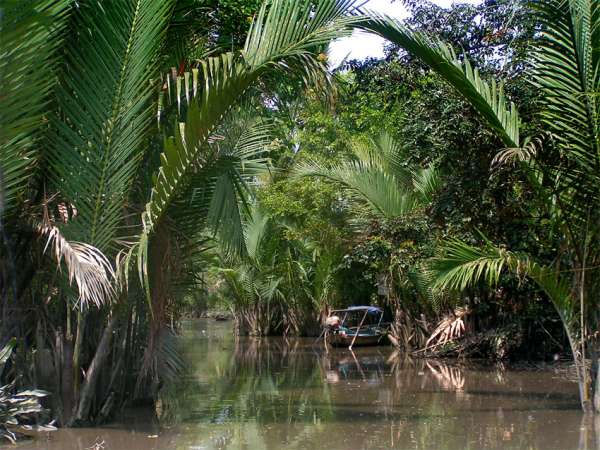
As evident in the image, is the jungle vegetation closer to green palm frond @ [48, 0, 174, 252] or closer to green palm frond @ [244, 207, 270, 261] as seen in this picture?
green palm frond @ [48, 0, 174, 252]

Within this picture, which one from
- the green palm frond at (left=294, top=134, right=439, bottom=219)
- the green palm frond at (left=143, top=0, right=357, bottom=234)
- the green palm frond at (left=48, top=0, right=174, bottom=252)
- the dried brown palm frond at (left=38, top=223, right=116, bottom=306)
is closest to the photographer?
the dried brown palm frond at (left=38, top=223, right=116, bottom=306)

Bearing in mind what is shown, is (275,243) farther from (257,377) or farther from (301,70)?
(301,70)

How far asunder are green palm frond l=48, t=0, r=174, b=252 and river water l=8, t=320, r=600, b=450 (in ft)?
7.05

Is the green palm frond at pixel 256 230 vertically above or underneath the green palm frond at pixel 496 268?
above

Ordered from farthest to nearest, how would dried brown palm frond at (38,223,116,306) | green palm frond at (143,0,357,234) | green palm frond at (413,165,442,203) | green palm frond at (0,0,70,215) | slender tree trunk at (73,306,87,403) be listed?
green palm frond at (413,165,442,203), slender tree trunk at (73,306,87,403), green palm frond at (143,0,357,234), dried brown palm frond at (38,223,116,306), green palm frond at (0,0,70,215)

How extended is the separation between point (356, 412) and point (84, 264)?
405 centimetres

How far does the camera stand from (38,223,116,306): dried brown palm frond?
6.93m

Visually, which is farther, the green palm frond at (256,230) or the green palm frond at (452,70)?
the green palm frond at (256,230)

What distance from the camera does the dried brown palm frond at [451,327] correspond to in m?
16.6

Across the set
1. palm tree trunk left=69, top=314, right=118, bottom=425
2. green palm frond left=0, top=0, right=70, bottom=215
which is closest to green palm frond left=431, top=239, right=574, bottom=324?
palm tree trunk left=69, top=314, right=118, bottom=425

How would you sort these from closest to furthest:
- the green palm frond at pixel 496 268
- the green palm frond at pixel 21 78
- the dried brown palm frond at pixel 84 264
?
the green palm frond at pixel 21 78 < the dried brown palm frond at pixel 84 264 < the green palm frond at pixel 496 268

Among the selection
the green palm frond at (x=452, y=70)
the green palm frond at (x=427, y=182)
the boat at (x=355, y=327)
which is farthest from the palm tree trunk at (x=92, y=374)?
the boat at (x=355, y=327)

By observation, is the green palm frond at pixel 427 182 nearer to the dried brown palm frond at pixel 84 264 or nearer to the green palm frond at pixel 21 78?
the dried brown palm frond at pixel 84 264

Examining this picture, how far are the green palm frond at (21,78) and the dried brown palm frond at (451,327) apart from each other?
35.9 ft
